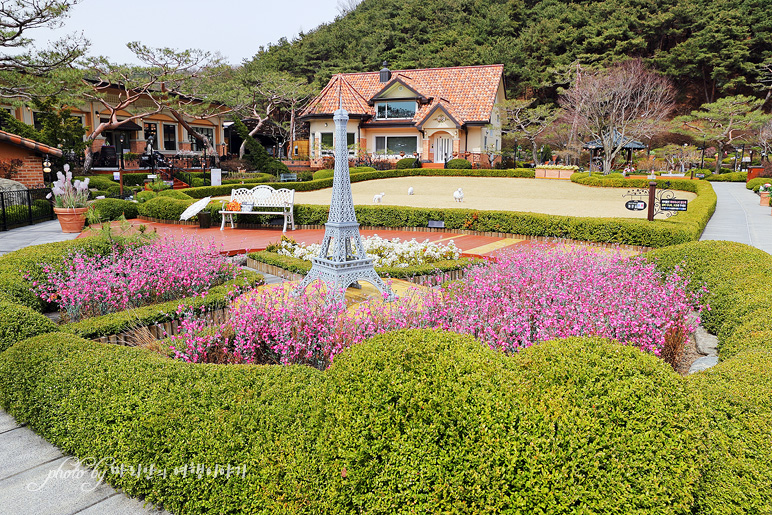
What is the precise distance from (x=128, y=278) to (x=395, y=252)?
4290 mm

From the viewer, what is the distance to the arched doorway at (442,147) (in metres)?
37.5

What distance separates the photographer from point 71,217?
42.4 ft

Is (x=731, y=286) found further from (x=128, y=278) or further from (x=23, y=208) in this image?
(x=23, y=208)

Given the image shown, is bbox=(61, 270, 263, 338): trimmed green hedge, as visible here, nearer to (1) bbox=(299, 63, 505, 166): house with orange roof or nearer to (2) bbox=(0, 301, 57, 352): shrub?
(2) bbox=(0, 301, 57, 352): shrub

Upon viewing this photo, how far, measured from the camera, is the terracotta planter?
1284 cm

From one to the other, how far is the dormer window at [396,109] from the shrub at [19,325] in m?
36.4

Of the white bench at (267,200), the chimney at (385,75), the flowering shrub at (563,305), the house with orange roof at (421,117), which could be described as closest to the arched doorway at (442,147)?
the house with orange roof at (421,117)

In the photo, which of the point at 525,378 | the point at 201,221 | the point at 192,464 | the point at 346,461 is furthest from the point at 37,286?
the point at 201,221

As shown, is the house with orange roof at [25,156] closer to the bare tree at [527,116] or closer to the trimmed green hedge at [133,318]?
the trimmed green hedge at [133,318]

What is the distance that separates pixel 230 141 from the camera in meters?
46.1

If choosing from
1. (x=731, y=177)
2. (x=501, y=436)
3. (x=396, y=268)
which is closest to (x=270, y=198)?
(x=396, y=268)

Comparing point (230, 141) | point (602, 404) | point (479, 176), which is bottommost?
point (602, 404)

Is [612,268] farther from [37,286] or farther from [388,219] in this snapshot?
[388,219]

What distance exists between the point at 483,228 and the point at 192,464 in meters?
11.1
